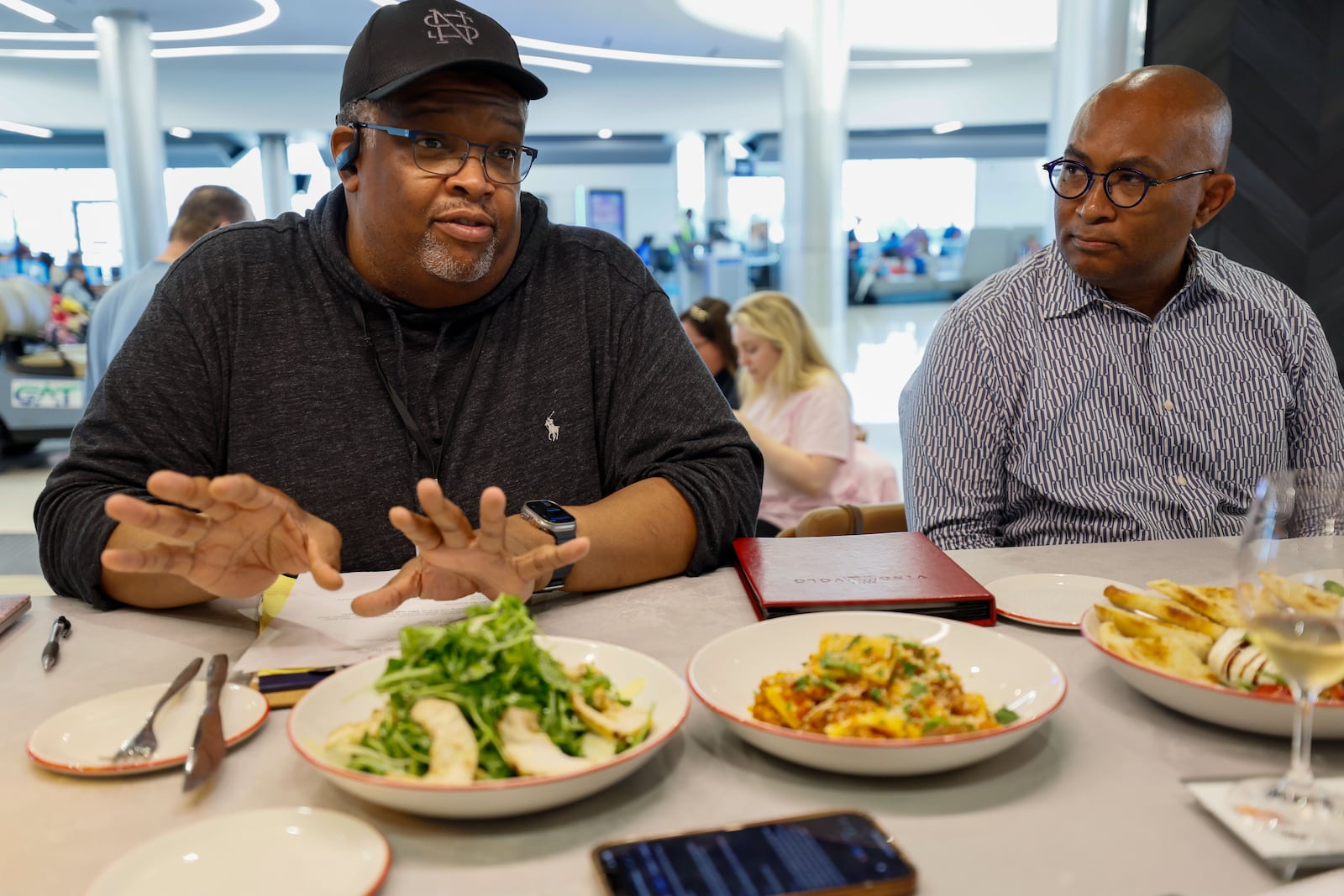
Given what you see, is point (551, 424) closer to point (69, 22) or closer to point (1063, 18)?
point (1063, 18)

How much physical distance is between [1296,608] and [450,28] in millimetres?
1378

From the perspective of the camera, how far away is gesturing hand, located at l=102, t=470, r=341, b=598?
1.07 meters

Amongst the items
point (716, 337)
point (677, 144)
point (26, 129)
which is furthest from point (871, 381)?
point (26, 129)

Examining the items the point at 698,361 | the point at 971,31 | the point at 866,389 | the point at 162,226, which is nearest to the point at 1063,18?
the point at 698,361

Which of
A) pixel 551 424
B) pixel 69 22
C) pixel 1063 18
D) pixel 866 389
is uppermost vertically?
pixel 69 22

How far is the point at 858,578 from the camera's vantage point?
133cm

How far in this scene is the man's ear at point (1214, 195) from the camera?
2125mm

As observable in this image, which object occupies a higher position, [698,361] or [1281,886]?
[698,361]

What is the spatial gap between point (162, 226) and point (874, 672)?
8.33 meters

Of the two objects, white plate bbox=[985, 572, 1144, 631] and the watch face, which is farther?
the watch face

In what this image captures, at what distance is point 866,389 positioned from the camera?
375 inches

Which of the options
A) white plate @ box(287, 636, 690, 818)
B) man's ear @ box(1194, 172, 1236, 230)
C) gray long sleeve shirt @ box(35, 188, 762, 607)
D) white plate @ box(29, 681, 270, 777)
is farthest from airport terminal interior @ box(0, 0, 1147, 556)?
A: white plate @ box(29, 681, 270, 777)

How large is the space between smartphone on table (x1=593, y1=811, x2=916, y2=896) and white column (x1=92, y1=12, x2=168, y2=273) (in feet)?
27.2

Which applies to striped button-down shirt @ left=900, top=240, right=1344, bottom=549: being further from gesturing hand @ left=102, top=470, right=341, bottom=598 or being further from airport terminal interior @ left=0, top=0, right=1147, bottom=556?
airport terminal interior @ left=0, top=0, right=1147, bottom=556
